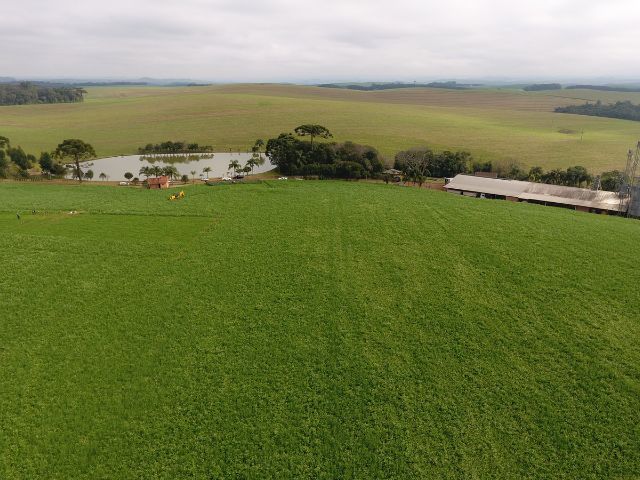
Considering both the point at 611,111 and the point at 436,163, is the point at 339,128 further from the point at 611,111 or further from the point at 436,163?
the point at 611,111

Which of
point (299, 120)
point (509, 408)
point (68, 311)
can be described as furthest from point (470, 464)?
point (299, 120)

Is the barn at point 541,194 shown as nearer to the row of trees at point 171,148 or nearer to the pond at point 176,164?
the pond at point 176,164

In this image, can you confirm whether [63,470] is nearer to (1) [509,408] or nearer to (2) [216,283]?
(2) [216,283]

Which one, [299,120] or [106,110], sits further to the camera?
[106,110]

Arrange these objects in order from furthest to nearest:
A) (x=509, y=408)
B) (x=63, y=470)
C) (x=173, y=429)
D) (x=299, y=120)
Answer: (x=299, y=120) → (x=509, y=408) → (x=173, y=429) → (x=63, y=470)

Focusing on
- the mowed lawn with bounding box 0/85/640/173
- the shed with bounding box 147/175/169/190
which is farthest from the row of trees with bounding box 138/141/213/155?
the shed with bounding box 147/175/169/190

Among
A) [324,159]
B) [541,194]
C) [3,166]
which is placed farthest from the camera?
[324,159]

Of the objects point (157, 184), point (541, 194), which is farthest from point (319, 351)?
point (541, 194)
